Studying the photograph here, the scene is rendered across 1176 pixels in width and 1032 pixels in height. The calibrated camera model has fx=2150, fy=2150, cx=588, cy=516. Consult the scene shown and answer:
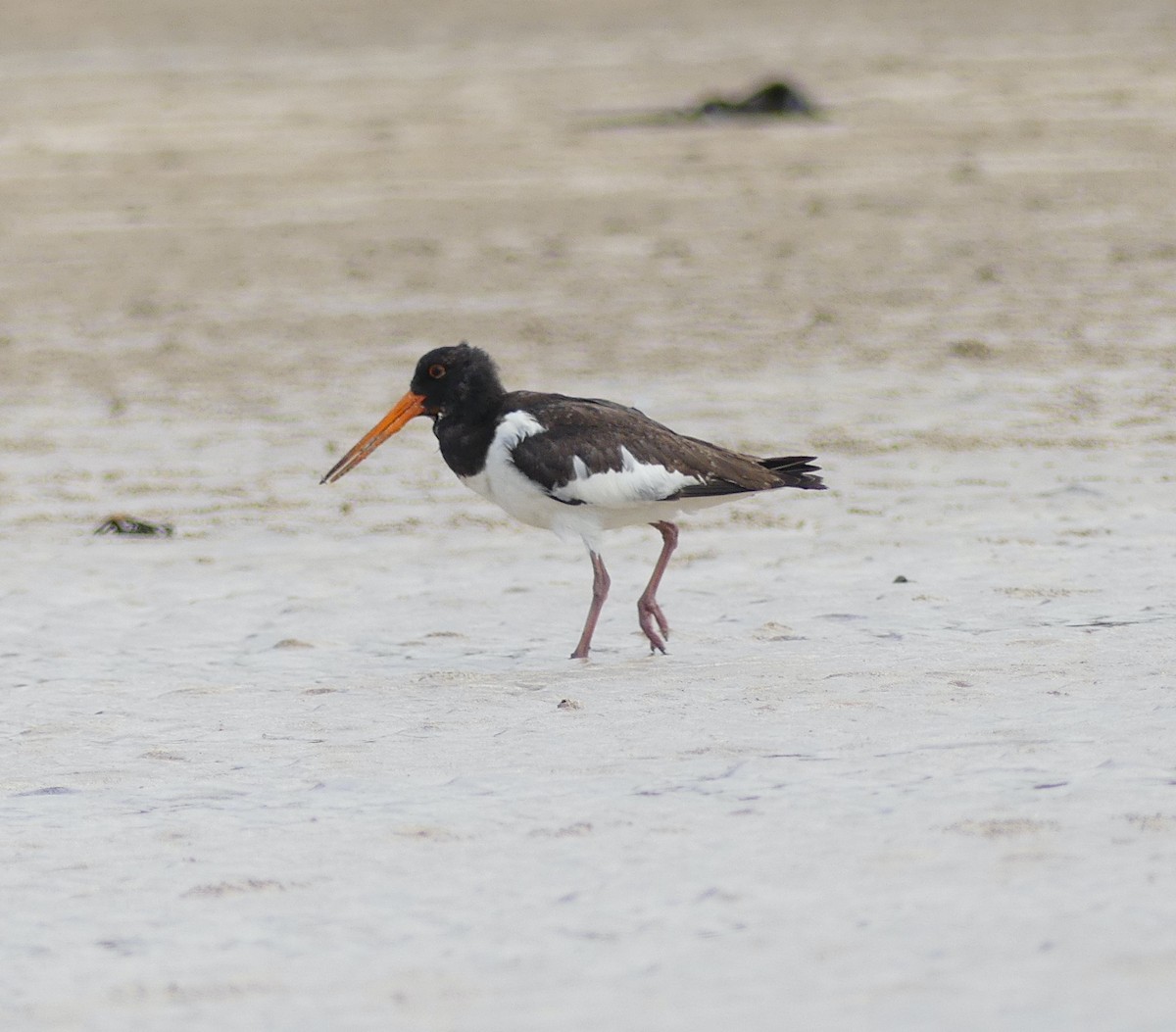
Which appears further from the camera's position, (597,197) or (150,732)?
(597,197)

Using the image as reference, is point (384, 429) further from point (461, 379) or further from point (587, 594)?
point (587, 594)

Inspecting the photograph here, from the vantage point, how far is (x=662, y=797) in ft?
17.2

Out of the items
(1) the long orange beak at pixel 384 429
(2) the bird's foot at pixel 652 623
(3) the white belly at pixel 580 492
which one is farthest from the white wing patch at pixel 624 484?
(1) the long orange beak at pixel 384 429

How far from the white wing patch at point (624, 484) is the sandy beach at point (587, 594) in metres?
0.52

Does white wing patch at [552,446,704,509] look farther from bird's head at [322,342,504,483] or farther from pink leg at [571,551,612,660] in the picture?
bird's head at [322,342,504,483]

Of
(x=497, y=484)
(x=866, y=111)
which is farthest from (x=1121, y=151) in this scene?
(x=497, y=484)

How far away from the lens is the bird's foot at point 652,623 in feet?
22.8

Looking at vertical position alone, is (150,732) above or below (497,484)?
below

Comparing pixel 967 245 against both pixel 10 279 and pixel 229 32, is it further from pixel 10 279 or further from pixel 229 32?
pixel 229 32

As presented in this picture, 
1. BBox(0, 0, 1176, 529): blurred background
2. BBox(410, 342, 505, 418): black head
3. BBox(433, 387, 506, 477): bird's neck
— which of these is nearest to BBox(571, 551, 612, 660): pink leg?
BBox(433, 387, 506, 477): bird's neck

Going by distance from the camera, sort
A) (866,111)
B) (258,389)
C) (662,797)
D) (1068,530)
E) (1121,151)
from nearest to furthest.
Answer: (662,797) → (1068,530) → (258,389) → (1121,151) → (866,111)

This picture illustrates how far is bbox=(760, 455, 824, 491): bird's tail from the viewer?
7305 mm

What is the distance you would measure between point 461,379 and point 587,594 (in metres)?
1.02

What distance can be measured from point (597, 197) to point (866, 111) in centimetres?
491
